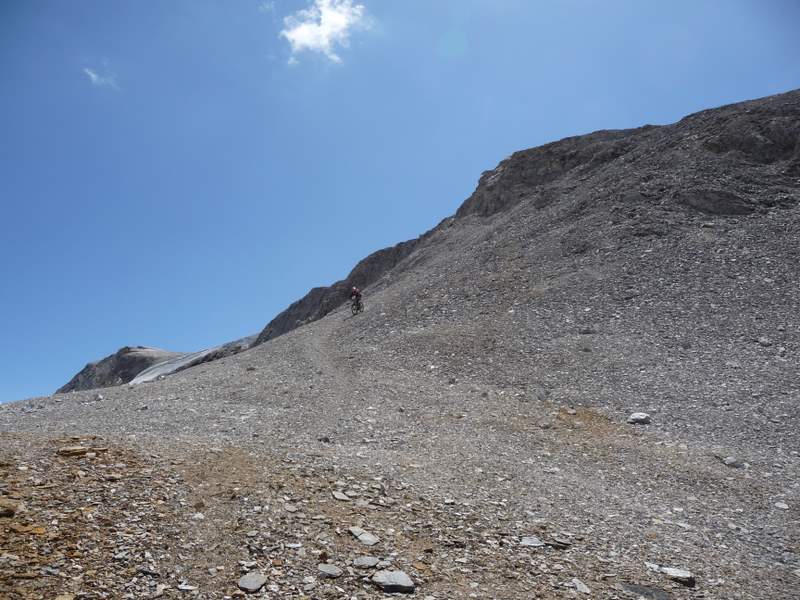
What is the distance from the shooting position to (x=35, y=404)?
58.2 ft

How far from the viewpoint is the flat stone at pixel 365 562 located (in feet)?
20.6

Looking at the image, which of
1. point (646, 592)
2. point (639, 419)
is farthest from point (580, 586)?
point (639, 419)

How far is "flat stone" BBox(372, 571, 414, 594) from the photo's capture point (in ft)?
19.4

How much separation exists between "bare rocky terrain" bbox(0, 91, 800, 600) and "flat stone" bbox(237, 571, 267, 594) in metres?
0.02

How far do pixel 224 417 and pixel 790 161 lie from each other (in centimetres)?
3600

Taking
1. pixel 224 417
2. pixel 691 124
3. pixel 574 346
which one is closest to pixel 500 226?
pixel 691 124

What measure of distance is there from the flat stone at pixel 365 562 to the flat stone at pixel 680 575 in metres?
3.65

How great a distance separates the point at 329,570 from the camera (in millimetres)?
6094

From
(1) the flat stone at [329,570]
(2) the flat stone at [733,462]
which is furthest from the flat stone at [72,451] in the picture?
(2) the flat stone at [733,462]

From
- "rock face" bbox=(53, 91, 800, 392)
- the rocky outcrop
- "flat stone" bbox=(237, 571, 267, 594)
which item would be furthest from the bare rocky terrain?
the rocky outcrop

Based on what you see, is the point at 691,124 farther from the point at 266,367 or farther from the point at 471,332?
the point at 266,367

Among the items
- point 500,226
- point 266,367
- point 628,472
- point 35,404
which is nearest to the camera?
point 628,472

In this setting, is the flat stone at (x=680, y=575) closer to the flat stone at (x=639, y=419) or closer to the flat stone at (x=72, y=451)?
the flat stone at (x=639, y=419)

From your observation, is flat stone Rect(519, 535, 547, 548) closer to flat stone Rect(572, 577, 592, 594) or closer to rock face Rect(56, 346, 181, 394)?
flat stone Rect(572, 577, 592, 594)
